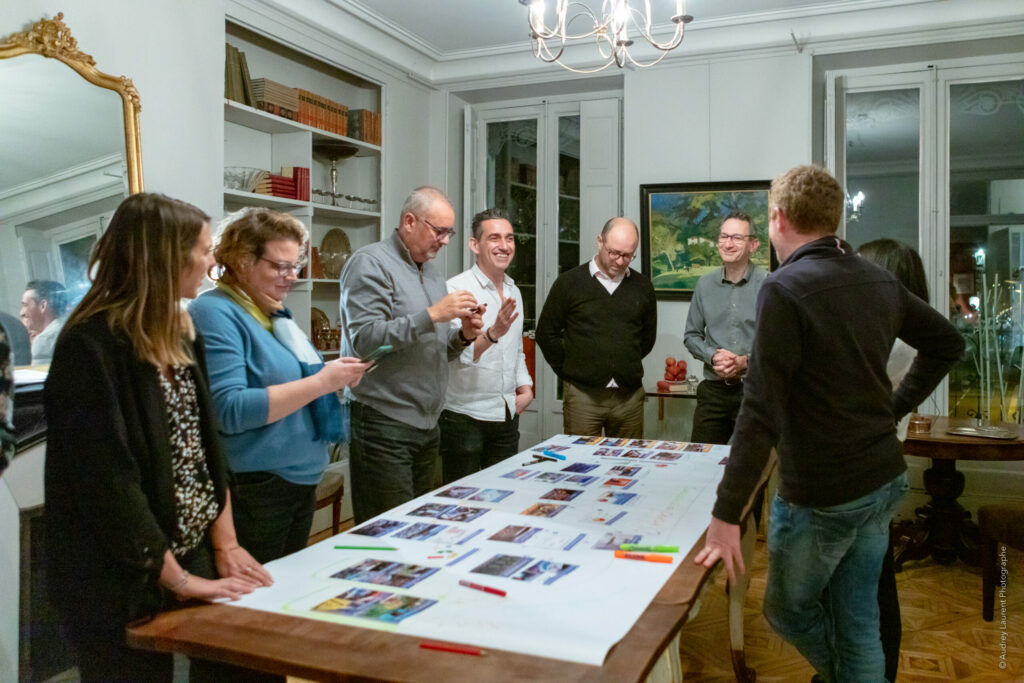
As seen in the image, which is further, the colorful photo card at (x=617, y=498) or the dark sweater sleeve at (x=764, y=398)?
the colorful photo card at (x=617, y=498)

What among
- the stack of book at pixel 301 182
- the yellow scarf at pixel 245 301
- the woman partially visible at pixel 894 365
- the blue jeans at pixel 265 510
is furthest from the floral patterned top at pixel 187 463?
the stack of book at pixel 301 182

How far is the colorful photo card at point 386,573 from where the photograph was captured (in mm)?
1424

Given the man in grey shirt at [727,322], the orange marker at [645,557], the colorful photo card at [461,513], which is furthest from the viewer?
the man in grey shirt at [727,322]

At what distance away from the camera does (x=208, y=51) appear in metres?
3.45

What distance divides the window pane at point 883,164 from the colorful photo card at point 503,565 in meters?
4.10

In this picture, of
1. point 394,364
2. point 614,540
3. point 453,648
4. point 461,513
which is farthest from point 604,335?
point 453,648

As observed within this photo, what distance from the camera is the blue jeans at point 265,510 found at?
1.70 meters

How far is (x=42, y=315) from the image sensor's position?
2.63 meters

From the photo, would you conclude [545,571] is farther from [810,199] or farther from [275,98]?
[275,98]

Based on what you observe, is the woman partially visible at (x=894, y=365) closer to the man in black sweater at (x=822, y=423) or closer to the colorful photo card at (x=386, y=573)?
the man in black sweater at (x=822, y=423)

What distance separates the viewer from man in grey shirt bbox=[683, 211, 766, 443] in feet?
11.7

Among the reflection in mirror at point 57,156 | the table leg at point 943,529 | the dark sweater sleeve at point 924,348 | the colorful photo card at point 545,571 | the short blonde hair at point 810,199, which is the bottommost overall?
the table leg at point 943,529

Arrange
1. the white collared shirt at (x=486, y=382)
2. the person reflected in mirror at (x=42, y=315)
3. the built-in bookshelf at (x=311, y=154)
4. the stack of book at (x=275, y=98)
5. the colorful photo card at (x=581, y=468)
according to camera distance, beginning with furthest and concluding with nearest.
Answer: the built-in bookshelf at (x=311, y=154), the stack of book at (x=275, y=98), the white collared shirt at (x=486, y=382), the person reflected in mirror at (x=42, y=315), the colorful photo card at (x=581, y=468)

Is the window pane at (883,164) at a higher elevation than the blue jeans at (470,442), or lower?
higher
